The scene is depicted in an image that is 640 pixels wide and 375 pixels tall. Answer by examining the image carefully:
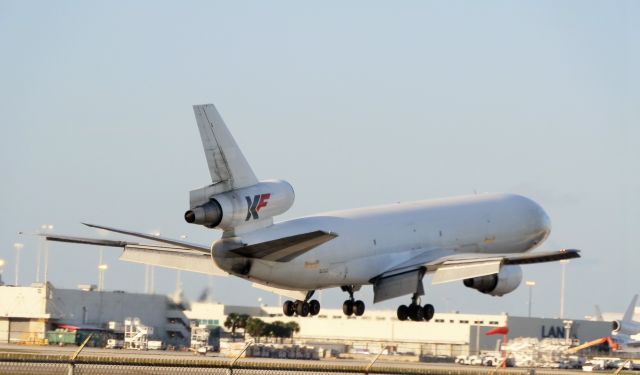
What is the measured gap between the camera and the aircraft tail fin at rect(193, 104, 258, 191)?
48375 mm

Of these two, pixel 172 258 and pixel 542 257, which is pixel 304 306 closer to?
pixel 172 258

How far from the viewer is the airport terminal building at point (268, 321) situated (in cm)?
9138

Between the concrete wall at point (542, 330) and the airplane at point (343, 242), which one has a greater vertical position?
the airplane at point (343, 242)

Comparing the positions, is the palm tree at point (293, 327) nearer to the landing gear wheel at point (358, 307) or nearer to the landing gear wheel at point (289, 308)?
the landing gear wheel at point (289, 308)

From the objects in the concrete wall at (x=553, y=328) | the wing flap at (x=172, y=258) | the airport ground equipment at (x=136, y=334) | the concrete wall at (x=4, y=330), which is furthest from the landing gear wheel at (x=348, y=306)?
the concrete wall at (x=553, y=328)

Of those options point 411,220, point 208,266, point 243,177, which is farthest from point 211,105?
point 411,220

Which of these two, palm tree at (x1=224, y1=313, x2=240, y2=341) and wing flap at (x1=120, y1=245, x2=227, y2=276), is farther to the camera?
palm tree at (x1=224, y1=313, x2=240, y2=341)

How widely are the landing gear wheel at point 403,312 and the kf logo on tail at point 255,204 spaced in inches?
467

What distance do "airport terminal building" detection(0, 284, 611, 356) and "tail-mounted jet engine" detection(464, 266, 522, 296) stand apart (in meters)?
29.8

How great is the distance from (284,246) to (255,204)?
2503 millimetres

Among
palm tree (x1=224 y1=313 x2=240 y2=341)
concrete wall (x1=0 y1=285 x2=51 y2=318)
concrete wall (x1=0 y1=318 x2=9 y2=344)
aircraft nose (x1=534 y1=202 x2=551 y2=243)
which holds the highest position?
aircraft nose (x1=534 y1=202 x2=551 y2=243)

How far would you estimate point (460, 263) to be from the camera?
190 ft

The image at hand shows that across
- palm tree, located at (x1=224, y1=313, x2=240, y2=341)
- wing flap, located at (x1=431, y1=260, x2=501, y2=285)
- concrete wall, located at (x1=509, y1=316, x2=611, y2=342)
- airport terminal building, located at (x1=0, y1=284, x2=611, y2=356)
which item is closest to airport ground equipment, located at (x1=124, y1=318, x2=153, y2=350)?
airport terminal building, located at (x1=0, y1=284, x2=611, y2=356)

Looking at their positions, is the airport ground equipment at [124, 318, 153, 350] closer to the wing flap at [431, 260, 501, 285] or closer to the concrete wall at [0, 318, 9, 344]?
the concrete wall at [0, 318, 9, 344]
